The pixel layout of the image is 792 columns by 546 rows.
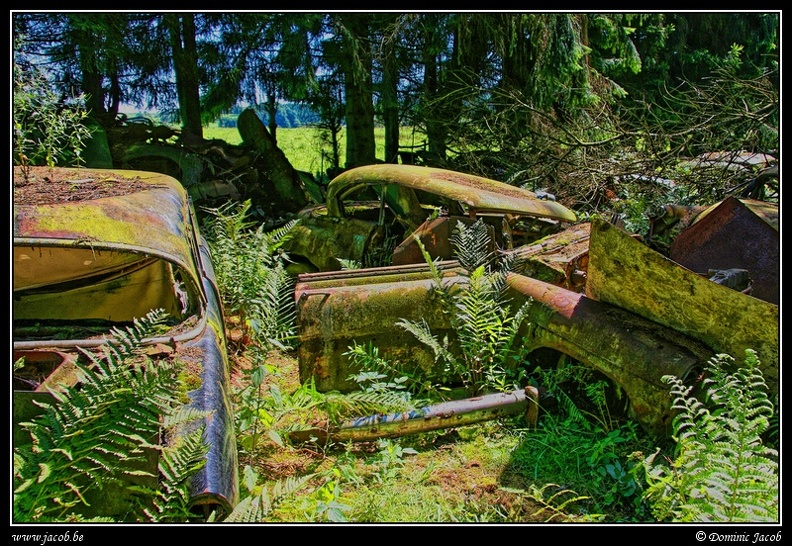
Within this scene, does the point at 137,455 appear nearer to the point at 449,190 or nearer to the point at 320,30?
the point at 449,190

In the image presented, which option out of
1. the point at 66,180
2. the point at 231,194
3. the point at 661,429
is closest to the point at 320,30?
the point at 231,194

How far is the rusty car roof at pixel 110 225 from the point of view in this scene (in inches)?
123

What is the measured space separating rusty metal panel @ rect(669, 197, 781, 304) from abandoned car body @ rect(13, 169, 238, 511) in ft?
11.0

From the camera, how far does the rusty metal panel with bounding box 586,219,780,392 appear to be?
327 cm

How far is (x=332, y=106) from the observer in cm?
1196

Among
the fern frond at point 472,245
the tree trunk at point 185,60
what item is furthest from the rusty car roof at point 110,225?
the tree trunk at point 185,60

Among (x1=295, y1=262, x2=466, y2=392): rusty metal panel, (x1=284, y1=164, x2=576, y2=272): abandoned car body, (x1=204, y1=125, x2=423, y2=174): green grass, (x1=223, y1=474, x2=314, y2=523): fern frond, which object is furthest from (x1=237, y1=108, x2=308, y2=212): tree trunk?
(x1=223, y1=474, x2=314, y2=523): fern frond

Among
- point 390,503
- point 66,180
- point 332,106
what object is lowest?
point 390,503

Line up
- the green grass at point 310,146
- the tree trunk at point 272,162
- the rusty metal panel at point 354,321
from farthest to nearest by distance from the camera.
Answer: the green grass at point 310,146, the tree trunk at point 272,162, the rusty metal panel at point 354,321

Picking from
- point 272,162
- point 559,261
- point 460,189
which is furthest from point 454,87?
point 559,261

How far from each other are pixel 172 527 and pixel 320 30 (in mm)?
9600

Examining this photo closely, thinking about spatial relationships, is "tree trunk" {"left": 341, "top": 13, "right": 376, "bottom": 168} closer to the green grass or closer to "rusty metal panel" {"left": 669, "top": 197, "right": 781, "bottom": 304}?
the green grass

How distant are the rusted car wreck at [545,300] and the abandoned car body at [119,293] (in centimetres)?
90

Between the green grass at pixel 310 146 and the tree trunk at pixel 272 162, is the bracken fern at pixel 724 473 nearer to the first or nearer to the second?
the tree trunk at pixel 272 162
